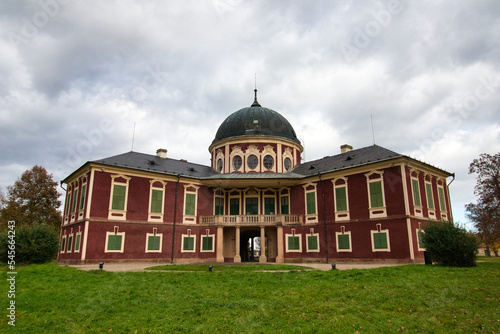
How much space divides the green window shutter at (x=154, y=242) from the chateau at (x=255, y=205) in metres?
0.08

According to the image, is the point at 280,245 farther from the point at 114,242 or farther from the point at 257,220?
the point at 114,242

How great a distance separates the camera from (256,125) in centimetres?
3575

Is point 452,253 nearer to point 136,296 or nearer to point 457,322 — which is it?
point 457,322

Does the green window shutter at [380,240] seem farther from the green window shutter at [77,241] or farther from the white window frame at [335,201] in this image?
the green window shutter at [77,241]

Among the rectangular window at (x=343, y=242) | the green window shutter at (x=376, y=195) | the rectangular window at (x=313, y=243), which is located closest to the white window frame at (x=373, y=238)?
the green window shutter at (x=376, y=195)

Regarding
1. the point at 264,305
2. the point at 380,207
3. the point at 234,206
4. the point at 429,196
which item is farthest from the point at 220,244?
the point at 264,305

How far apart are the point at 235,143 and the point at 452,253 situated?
73.4 ft

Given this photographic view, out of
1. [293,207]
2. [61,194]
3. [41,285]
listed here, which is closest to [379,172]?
[293,207]

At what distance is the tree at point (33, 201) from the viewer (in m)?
40.0

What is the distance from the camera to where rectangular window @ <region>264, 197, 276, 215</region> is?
32.6 metres

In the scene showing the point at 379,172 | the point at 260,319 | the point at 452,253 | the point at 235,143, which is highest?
the point at 235,143

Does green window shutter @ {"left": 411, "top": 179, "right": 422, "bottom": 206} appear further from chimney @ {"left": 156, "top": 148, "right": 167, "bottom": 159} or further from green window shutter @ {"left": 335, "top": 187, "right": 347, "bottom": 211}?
chimney @ {"left": 156, "top": 148, "right": 167, "bottom": 159}

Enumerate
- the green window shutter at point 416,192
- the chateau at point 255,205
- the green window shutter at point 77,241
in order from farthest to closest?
the green window shutter at point 77,241 → the chateau at point 255,205 → the green window shutter at point 416,192

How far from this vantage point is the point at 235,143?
35375 millimetres
